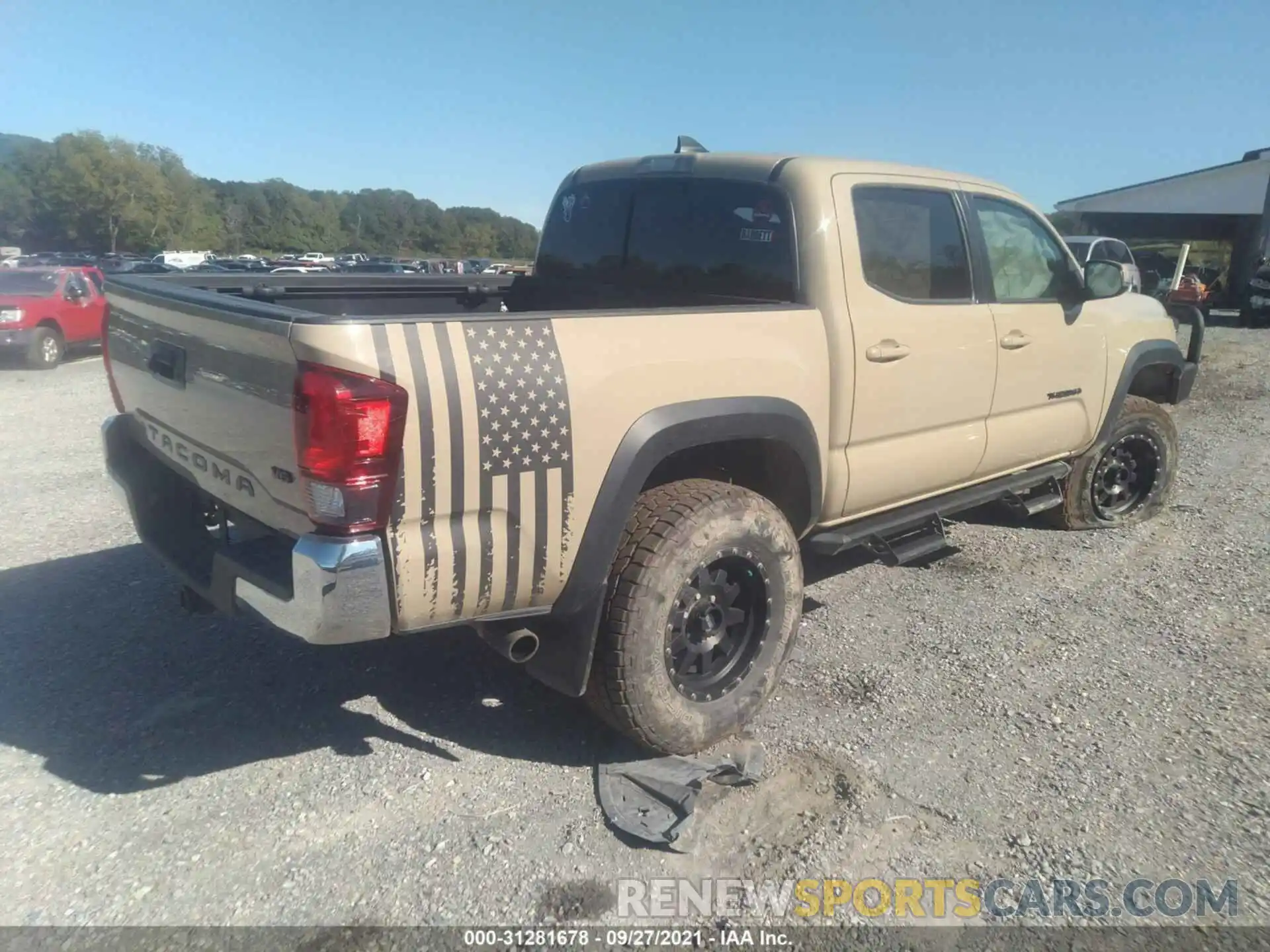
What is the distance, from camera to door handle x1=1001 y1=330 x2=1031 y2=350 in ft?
14.7

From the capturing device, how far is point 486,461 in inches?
105

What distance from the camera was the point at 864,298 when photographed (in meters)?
3.77

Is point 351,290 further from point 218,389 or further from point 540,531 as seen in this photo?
A: point 540,531

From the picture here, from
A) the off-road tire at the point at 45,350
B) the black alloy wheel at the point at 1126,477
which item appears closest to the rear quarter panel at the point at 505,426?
the black alloy wheel at the point at 1126,477

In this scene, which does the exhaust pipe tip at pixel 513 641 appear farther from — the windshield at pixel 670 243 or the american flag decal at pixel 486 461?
the windshield at pixel 670 243

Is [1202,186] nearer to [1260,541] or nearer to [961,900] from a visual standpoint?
[1260,541]

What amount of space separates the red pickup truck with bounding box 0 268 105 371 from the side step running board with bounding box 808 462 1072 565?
1225cm

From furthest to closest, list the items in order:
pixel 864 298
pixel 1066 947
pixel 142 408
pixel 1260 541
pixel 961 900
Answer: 1. pixel 1260 541
2. pixel 864 298
3. pixel 142 408
4. pixel 961 900
5. pixel 1066 947

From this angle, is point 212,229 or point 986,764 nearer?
point 986,764

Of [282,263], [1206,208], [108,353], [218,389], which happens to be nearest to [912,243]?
[218,389]

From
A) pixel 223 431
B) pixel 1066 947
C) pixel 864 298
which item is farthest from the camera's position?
pixel 864 298

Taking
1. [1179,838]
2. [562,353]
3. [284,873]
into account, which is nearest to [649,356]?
[562,353]

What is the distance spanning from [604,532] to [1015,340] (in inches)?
103

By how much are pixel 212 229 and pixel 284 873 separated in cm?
8431
